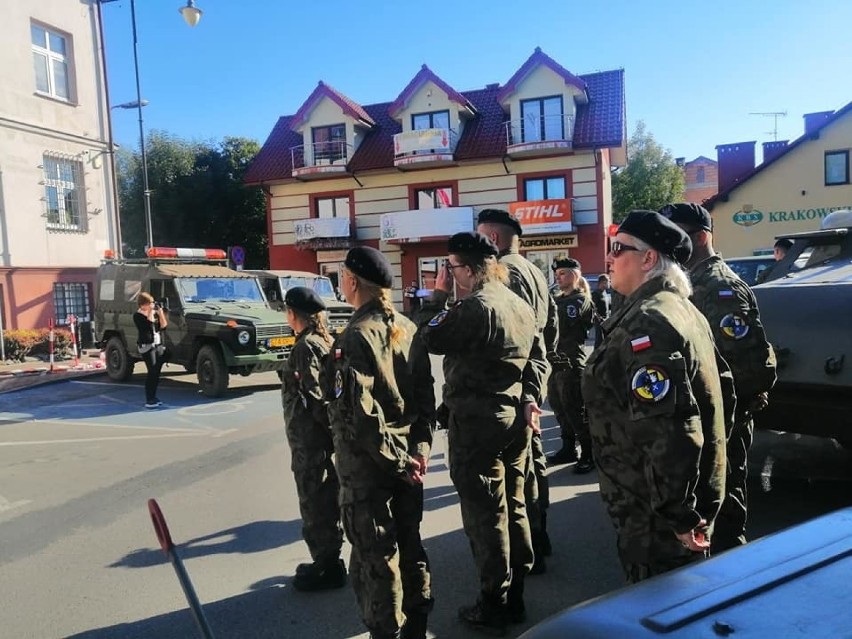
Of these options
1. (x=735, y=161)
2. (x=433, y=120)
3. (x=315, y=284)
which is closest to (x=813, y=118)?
(x=735, y=161)

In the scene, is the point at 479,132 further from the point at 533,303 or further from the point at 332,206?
the point at 533,303

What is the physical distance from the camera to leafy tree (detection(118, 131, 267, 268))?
3406cm

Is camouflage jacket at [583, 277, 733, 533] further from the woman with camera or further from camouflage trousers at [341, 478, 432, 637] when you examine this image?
the woman with camera

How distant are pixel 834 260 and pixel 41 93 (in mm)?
18351

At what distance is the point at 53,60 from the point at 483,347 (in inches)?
755

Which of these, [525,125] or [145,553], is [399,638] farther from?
[525,125]

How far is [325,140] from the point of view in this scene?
2686 centimetres

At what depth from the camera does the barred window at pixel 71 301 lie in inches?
695

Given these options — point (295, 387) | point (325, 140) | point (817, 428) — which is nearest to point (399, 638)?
point (295, 387)

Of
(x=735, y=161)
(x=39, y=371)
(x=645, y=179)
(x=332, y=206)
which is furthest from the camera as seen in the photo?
(x=645, y=179)

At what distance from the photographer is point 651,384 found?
7.16ft

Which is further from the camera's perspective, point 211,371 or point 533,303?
point 211,371

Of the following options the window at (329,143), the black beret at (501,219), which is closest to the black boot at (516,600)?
the black beret at (501,219)

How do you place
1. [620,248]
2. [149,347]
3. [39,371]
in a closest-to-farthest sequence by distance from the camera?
[620,248]
[149,347]
[39,371]
